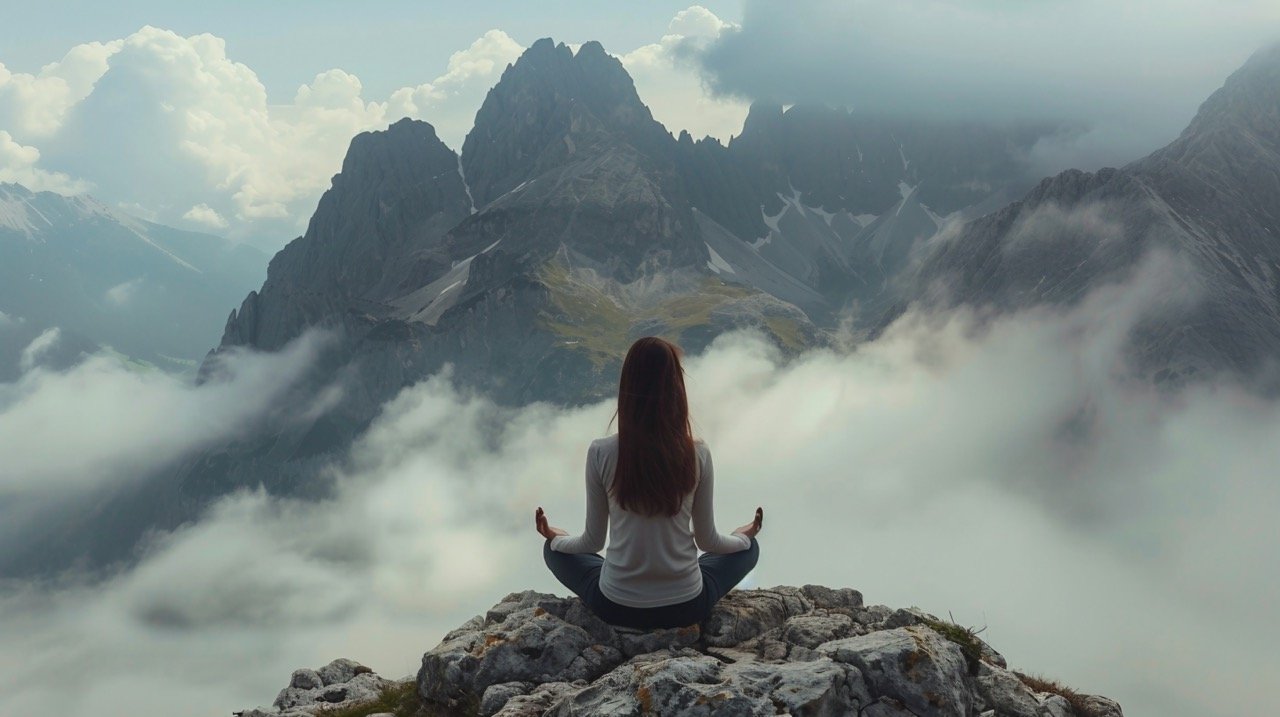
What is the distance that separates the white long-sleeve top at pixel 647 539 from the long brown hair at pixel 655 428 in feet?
0.96

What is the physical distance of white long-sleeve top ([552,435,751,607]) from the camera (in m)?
12.9

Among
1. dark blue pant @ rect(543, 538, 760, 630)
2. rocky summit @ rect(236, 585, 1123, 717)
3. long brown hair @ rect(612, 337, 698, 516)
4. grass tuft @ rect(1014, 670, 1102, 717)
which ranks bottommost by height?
grass tuft @ rect(1014, 670, 1102, 717)

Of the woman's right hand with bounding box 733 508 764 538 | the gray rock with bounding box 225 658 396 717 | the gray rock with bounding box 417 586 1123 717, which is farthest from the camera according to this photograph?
the gray rock with bounding box 225 658 396 717

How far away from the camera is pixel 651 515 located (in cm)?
1278

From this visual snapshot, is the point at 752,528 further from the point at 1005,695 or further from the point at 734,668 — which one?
the point at 1005,695

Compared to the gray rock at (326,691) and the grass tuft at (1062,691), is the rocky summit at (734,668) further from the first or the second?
the gray rock at (326,691)

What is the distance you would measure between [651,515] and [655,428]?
134 centimetres

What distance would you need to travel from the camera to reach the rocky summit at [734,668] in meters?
10.8

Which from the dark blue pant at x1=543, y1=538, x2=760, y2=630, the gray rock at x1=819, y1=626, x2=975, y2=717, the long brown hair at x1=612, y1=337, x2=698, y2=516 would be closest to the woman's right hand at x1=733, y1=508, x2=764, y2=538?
the dark blue pant at x1=543, y1=538, x2=760, y2=630

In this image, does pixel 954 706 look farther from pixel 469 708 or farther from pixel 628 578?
pixel 469 708

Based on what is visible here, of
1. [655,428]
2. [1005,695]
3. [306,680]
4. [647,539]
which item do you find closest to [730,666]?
[647,539]

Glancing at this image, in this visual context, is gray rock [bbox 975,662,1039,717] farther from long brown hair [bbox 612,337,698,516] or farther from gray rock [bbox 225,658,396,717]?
gray rock [bbox 225,658,396,717]

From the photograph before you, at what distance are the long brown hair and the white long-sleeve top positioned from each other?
0.29 meters

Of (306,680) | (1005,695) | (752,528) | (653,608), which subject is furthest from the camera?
(306,680)
